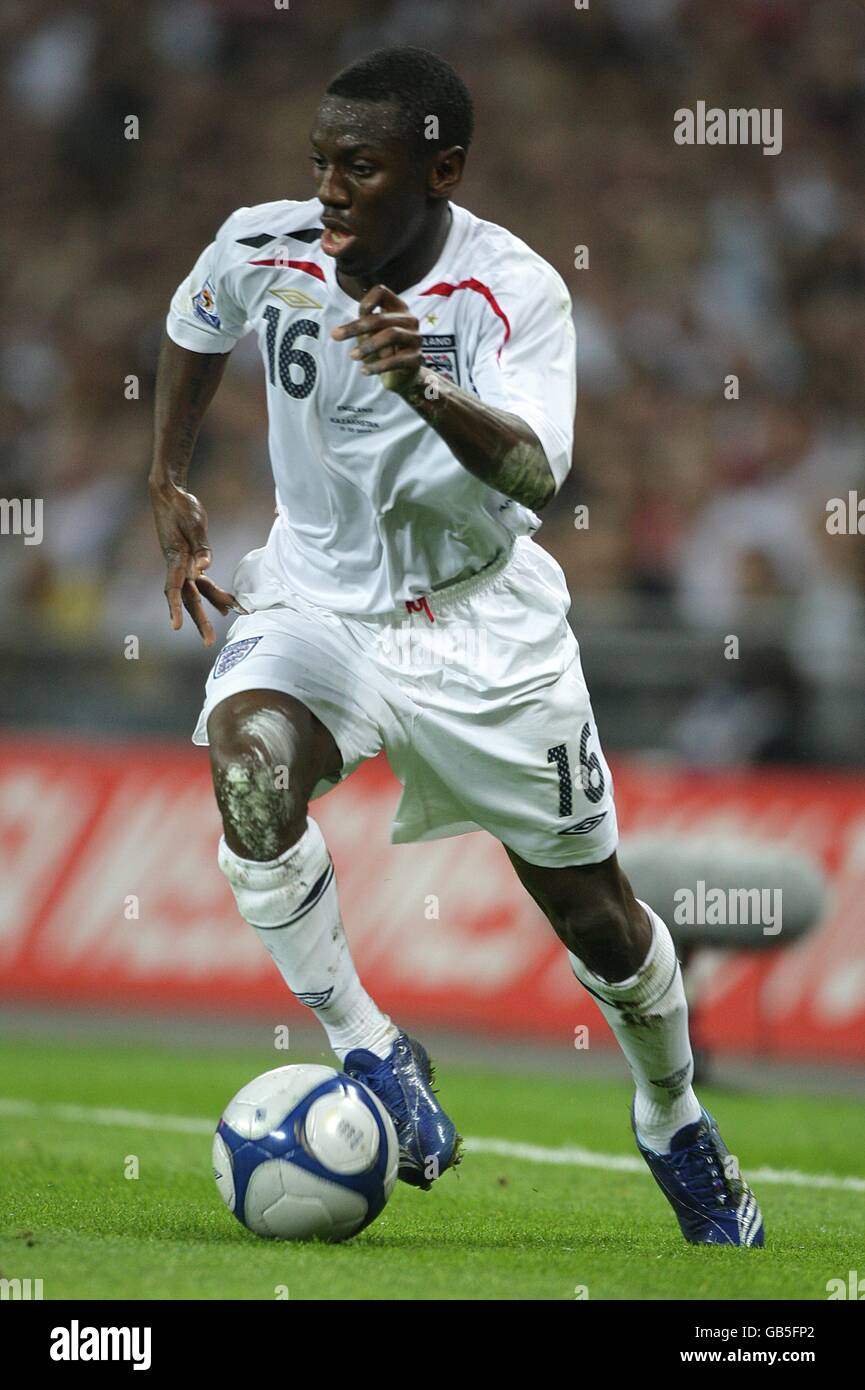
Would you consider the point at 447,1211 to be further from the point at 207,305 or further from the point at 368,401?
the point at 207,305

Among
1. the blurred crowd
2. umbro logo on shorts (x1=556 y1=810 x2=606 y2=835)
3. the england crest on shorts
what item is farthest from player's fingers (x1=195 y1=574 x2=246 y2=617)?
the blurred crowd

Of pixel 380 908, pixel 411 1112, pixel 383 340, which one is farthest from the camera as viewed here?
pixel 380 908

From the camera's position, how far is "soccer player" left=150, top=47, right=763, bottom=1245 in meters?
4.74

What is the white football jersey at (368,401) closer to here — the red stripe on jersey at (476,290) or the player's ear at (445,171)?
the red stripe on jersey at (476,290)

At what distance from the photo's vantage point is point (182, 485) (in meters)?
5.43

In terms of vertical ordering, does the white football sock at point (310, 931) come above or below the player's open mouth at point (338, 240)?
below

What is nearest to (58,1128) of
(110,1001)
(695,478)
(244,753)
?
(244,753)

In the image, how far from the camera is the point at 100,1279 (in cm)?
396

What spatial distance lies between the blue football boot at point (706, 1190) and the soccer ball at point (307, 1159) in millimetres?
907

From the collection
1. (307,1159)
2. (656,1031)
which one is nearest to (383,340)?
(307,1159)

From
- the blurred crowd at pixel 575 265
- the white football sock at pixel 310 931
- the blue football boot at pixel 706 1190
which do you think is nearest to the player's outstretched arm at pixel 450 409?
the white football sock at pixel 310 931

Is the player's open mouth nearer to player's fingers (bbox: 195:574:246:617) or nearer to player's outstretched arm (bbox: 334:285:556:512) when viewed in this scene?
player's outstretched arm (bbox: 334:285:556:512)

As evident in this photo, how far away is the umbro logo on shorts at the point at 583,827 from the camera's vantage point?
16.5ft

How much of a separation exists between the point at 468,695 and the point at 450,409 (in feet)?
3.37
